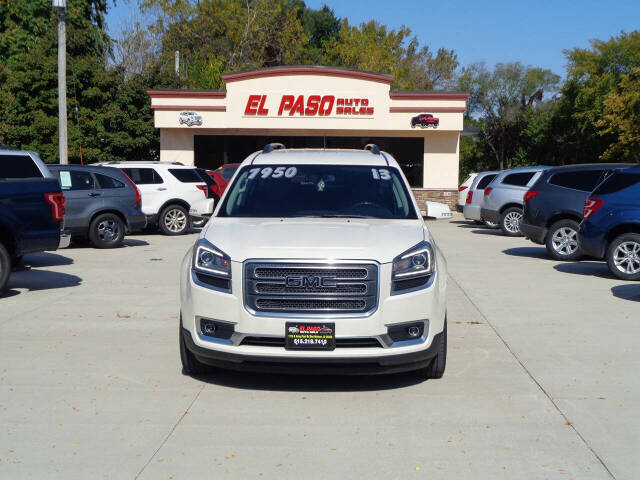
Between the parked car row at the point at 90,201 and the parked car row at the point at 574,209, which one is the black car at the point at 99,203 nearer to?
the parked car row at the point at 90,201

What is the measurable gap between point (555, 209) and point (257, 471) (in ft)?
37.3

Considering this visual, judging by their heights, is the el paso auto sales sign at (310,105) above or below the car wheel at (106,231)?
above

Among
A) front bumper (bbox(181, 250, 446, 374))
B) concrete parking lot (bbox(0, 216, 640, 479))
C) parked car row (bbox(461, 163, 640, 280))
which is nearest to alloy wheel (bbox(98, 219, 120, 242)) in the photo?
concrete parking lot (bbox(0, 216, 640, 479))

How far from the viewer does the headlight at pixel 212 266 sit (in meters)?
5.70

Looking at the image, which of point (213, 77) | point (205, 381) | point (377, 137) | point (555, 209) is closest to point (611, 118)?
point (377, 137)

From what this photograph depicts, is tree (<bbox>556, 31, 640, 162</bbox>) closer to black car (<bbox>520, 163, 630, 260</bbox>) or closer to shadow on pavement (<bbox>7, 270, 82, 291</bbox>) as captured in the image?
black car (<bbox>520, 163, 630, 260</bbox>)

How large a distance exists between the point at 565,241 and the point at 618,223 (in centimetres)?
259

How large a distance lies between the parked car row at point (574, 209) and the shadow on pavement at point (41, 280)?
8062 millimetres

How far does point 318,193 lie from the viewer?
6973 mm

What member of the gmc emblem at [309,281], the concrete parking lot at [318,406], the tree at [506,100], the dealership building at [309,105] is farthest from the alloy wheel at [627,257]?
the tree at [506,100]

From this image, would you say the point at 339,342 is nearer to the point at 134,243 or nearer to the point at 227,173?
the point at 134,243

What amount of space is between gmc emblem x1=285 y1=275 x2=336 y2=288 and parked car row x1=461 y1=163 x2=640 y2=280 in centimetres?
788

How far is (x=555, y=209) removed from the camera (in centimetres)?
1456

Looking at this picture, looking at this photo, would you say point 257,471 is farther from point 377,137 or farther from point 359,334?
point 377,137
